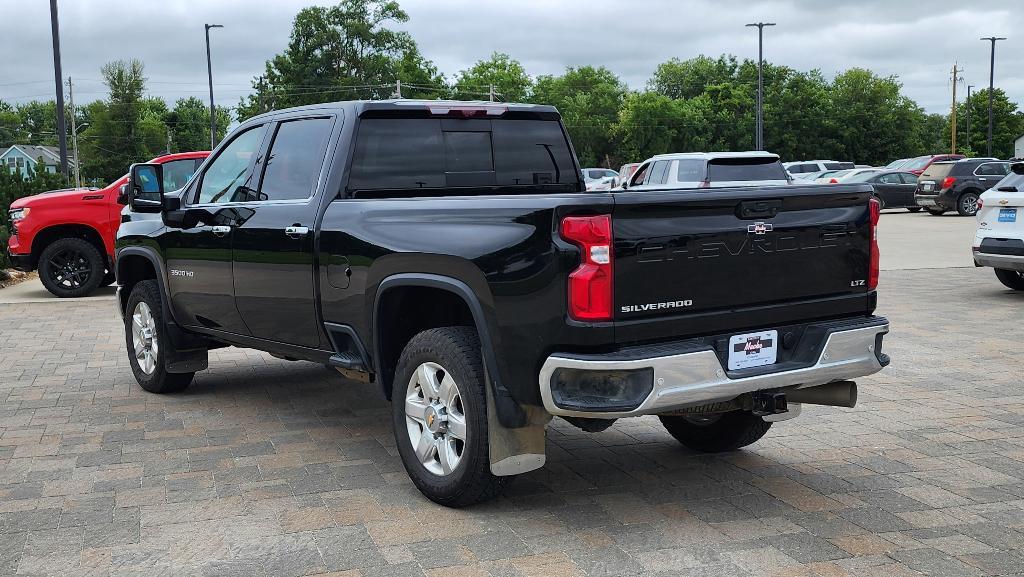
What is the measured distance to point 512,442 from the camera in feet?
14.9

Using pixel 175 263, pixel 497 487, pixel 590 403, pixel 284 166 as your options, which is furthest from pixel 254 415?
pixel 590 403

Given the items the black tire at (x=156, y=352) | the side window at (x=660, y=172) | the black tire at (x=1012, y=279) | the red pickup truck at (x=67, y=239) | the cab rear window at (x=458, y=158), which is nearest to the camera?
the cab rear window at (x=458, y=158)

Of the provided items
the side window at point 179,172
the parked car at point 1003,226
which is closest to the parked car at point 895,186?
the parked car at point 1003,226

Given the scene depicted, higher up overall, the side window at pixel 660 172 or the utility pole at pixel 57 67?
the utility pole at pixel 57 67

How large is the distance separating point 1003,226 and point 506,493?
30.2 ft

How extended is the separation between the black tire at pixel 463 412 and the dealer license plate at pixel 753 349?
3.46 ft

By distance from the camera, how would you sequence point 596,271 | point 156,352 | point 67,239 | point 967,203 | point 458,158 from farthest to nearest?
1. point 967,203
2. point 67,239
3. point 156,352
4. point 458,158
5. point 596,271

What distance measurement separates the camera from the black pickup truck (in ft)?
13.7

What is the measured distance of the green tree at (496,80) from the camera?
94.6 metres

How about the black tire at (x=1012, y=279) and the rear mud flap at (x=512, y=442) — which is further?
the black tire at (x=1012, y=279)

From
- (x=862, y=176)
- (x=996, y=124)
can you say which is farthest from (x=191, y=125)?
(x=862, y=176)

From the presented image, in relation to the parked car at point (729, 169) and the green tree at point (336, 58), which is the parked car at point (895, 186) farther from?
the green tree at point (336, 58)

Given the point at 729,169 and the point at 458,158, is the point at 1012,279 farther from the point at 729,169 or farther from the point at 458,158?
the point at 458,158

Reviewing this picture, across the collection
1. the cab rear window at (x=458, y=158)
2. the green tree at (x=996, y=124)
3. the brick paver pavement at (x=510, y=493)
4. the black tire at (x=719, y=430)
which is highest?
the green tree at (x=996, y=124)
